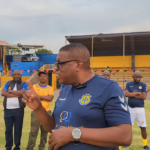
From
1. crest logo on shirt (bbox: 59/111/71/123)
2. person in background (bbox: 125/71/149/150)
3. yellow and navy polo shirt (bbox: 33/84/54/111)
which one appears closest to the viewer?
crest logo on shirt (bbox: 59/111/71/123)

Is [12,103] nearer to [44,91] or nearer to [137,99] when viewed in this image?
[44,91]

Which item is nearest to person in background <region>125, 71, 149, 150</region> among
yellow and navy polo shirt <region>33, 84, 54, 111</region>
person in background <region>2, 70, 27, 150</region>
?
yellow and navy polo shirt <region>33, 84, 54, 111</region>

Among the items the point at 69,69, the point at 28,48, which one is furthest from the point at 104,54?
the point at 69,69

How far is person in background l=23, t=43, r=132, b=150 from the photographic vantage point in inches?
63.3

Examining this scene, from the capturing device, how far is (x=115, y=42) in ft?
95.2

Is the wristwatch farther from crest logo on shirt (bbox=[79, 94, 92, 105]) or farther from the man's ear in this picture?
the man's ear

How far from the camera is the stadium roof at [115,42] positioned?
2623cm

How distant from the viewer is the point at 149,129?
24.5 feet

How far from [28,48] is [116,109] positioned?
110ft

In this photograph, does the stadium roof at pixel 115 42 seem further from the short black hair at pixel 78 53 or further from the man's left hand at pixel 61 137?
the man's left hand at pixel 61 137

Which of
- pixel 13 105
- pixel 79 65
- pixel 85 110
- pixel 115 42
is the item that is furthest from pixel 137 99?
pixel 115 42

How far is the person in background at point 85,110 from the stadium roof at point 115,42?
81.0 feet

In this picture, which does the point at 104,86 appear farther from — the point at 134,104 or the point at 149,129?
the point at 149,129

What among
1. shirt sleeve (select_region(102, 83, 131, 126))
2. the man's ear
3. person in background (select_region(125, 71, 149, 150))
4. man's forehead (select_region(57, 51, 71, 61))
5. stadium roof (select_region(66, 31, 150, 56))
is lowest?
person in background (select_region(125, 71, 149, 150))
